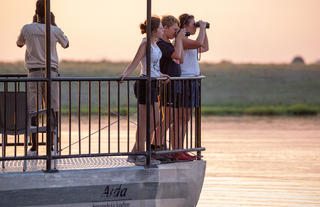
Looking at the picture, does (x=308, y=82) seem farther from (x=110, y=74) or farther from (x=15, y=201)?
(x=15, y=201)

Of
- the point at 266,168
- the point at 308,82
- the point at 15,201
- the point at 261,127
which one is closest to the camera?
the point at 15,201

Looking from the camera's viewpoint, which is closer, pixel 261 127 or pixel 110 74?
pixel 261 127

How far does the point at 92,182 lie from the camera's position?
8.19 meters

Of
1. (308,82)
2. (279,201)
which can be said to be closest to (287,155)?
(279,201)

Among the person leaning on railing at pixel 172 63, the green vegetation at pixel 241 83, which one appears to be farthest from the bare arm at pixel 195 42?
the green vegetation at pixel 241 83

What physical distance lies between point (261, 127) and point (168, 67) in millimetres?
14137

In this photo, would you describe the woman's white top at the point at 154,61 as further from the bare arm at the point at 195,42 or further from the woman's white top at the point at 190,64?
the woman's white top at the point at 190,64

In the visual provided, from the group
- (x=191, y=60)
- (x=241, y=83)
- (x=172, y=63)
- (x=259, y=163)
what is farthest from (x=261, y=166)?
(x=241, y=83)

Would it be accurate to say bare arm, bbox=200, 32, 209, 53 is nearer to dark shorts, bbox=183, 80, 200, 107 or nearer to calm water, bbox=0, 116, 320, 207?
dark shorts, bbox=183, 80, 200, 107

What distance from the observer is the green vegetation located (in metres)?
51.3

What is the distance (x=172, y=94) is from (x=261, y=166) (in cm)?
439

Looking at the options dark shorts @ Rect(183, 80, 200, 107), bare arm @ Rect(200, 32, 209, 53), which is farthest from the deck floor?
bare arm @ Rect(200, 32, 209, 53)

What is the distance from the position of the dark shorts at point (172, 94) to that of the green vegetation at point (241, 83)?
35.2 metres

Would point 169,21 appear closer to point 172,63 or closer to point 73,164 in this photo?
point 172,63
